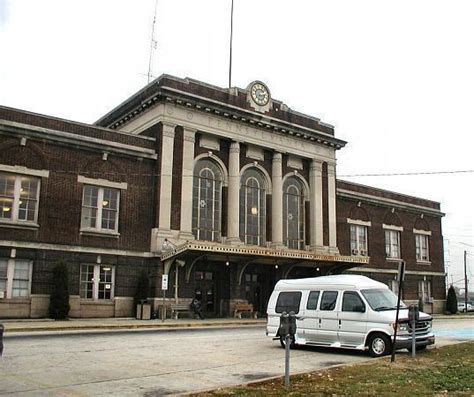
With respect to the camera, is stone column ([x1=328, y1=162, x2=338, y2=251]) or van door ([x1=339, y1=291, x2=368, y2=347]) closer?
van door ([x1=339, y1=291, x2=368, y2=347])

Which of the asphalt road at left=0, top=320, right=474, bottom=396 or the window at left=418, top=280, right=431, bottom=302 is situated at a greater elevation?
the window at left=418, top=280, right=431, bottom=302

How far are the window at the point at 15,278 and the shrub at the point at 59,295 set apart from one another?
1248 mm

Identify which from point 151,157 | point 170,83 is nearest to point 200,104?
point 170,83

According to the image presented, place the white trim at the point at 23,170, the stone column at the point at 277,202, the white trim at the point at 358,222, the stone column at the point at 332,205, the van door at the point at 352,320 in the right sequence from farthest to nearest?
the white trim at the point at 358,222 < the stone column at the point at 332,205 < the stone column at the point at 277,202 < the white trim at the point at 23,170 < the van door at the point at 352,320

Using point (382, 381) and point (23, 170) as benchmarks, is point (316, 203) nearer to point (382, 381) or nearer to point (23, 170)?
point (23, 170)

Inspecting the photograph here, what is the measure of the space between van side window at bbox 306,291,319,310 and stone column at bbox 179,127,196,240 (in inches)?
651

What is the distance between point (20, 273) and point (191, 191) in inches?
416

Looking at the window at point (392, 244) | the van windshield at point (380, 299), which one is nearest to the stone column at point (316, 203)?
the window at point (392, 244)

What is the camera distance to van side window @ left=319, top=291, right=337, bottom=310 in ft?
52.7

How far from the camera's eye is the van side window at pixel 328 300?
16078mm

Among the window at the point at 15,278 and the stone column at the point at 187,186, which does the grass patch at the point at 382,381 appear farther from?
the stone column at the point at 187,186

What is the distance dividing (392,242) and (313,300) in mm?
32993

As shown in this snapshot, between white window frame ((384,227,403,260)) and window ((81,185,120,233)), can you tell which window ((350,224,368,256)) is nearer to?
white window frame ((384,227,403,260))

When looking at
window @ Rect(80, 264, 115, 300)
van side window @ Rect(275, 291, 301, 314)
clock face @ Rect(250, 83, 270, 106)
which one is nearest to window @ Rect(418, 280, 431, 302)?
clock face @ Rect(250, 83, 270, 106)
